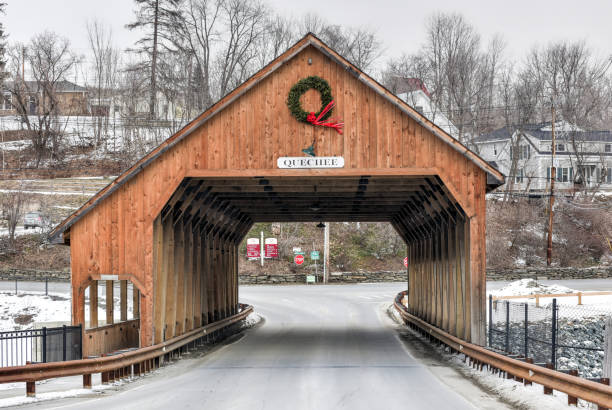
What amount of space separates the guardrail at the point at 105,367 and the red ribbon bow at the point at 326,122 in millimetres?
6572

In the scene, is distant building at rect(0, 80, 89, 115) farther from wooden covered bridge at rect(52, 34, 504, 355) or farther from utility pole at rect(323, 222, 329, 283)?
wooden covered bridge at rect(52, 34, 504, 355)

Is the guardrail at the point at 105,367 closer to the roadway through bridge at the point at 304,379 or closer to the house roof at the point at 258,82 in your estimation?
the roadway through bridge at the point at 304,379

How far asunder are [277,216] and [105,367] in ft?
55.0

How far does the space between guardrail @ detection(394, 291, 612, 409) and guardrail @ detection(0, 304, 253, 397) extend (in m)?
7.21

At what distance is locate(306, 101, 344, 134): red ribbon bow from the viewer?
17953mm

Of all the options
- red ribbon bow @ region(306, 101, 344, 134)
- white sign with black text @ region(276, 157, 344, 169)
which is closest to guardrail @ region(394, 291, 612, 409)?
white sign with black text @ region(276, 157, 344, 169)

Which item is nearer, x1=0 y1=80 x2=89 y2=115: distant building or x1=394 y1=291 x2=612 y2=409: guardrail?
x1=394 y1=291 x2=612 y2=409: guardrail

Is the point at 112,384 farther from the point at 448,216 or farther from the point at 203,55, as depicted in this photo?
the point at 203,55

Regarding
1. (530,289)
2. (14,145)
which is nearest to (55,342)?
(530,289)

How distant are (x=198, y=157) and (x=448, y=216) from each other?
749 centimetres

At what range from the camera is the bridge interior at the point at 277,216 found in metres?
19.0

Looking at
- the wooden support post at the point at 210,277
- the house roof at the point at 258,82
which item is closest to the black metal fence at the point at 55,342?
the house roof at the point at 258,82

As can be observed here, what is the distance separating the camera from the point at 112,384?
14766 millimetres

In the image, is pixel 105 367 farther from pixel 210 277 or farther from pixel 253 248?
pixel 253 248
